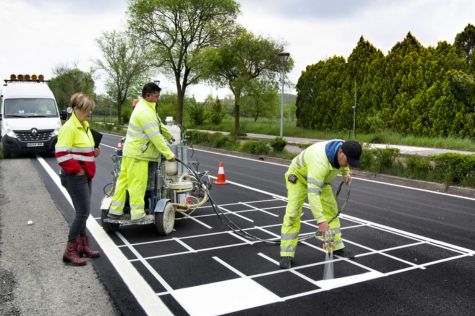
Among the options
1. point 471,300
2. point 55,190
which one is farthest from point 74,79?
point 471,300

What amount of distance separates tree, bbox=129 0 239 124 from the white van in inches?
596

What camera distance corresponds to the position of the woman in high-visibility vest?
5562 mm

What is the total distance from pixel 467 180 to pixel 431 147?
10.8 m

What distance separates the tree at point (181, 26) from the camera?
3312cm

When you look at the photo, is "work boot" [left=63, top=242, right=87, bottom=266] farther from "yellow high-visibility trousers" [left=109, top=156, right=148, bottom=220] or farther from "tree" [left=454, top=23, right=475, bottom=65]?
"tree" [left=454, top=23, right=475, bottom=65]

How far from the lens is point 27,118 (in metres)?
A: 17.7

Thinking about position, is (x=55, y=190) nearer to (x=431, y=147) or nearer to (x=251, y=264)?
(x=251, y=264)

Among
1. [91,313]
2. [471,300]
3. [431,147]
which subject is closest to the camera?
[91,313]

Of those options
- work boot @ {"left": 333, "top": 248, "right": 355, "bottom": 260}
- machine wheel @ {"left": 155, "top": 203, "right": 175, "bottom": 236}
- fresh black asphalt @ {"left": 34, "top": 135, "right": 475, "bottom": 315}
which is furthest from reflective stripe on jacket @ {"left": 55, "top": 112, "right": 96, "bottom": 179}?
work boot @ {"left": 333, "top": 248, "right": 355, "bottom": 260}

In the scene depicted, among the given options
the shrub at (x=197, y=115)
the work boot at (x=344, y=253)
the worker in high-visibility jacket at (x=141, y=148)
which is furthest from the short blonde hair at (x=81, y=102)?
the shrub at (x=197, y=115)

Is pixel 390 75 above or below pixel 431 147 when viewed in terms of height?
above

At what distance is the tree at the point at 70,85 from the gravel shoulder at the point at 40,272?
168ft

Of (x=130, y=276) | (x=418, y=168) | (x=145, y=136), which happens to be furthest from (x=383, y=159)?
(x=130, y=276)

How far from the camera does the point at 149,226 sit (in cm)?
761
